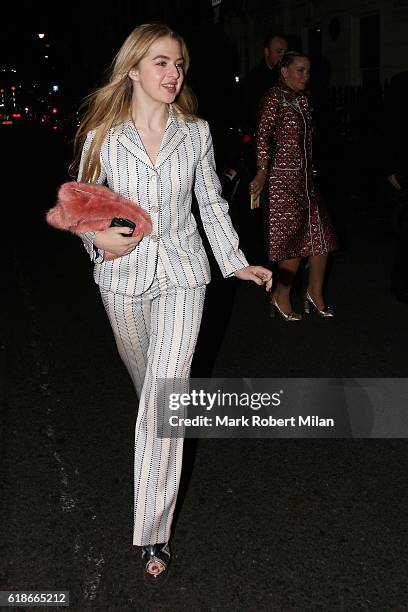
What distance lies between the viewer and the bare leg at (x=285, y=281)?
6.52 metres

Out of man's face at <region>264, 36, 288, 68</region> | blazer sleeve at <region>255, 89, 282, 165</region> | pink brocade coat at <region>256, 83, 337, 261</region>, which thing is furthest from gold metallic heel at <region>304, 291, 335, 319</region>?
man's face at <region>264, 36, 288, 68</region>

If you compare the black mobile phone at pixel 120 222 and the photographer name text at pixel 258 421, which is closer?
the black mobile phone at pixel 120 222

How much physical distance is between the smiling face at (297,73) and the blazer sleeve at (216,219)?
9.71ft

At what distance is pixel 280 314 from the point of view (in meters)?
6.79

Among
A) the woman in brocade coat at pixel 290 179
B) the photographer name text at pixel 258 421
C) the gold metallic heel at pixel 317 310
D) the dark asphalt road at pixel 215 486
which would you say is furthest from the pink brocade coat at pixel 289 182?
the photographer name text at pixel 258 421

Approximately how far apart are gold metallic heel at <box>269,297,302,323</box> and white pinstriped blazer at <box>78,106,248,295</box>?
140 inches

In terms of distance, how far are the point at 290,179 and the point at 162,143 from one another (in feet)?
10.6

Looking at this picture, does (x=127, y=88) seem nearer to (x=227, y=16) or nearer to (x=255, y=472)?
(x=255, y=472)

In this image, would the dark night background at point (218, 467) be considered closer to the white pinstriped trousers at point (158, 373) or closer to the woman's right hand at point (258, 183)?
the white pinstriped trousers at point (158, 373)

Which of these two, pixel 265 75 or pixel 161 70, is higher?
pixel 161 70

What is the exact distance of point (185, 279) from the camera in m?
3.09

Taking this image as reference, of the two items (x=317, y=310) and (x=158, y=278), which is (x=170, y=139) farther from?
(x=317, y=310)

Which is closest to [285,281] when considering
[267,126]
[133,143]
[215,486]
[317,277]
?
[317,277]

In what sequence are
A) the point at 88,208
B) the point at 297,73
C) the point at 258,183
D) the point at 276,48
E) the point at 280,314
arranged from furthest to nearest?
the point at 276,48, the point at 280,314, the point at 258,183, the point at 297,73, the point at 88,208
